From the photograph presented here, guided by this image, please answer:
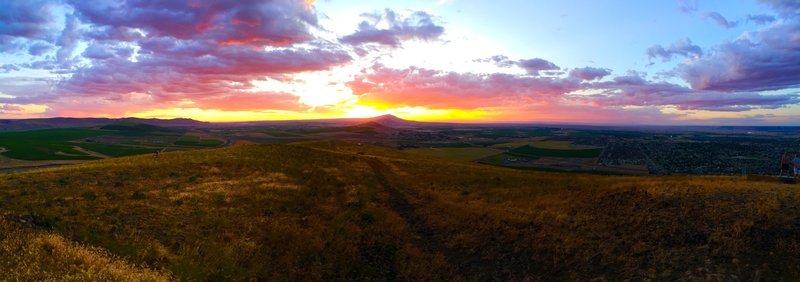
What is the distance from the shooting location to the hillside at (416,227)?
17.0 metres

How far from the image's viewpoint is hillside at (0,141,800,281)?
17.0m

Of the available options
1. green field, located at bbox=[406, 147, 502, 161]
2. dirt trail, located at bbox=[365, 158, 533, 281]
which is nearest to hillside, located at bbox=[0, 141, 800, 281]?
dirt trail, located at bbox=[365, 158, 533, 281]

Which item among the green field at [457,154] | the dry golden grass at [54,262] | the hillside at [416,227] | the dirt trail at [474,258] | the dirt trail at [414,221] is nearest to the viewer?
the dry golden grass at [54,262]

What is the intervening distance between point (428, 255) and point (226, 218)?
12.0 m

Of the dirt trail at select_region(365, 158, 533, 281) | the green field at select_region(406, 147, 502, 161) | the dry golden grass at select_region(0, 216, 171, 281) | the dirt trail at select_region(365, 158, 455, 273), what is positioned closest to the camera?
the dry golden grass at select_region(0, 216, 171, 281)

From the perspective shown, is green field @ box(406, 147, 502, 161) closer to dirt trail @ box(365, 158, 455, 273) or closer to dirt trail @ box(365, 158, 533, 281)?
dirt trail @ box(365, 158, 455, 273)

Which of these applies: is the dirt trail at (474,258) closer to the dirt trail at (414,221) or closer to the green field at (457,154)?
the dirt trail at (414,221)

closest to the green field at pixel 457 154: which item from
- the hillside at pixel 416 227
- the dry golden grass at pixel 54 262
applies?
the hillside at pixel 416 227

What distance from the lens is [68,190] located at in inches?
989

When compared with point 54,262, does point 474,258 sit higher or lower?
lower

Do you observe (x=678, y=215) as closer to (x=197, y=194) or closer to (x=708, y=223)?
(x=708, y=223)

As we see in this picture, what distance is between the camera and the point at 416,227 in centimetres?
2516

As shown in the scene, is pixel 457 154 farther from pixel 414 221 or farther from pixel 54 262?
pixel 54 262

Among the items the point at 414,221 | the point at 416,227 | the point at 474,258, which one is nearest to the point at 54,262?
the point at 474,258
